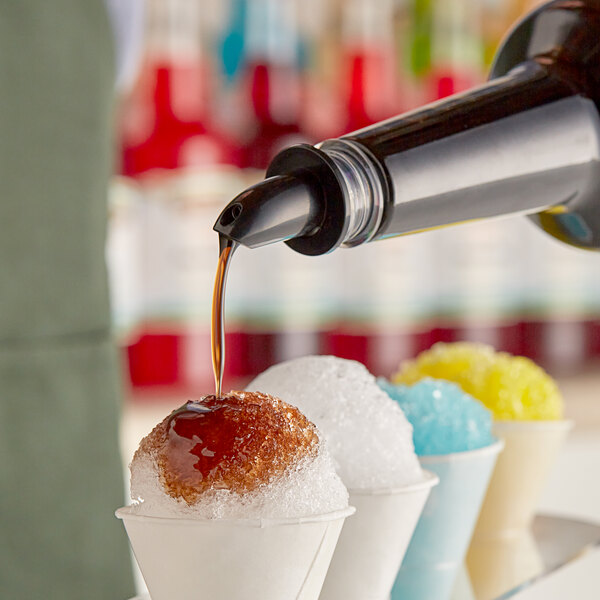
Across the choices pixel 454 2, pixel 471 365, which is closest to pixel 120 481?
pixel 471 365

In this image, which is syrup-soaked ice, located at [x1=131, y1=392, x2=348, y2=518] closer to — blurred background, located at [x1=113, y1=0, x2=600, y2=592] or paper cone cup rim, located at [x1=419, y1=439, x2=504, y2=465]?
paper cone cup rim, located at [x1=419, y1=439, x2=504, y2=465]

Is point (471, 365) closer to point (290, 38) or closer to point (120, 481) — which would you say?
point (120, 481)

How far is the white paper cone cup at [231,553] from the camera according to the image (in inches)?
6.4

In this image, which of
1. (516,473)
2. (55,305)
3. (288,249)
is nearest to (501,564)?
(516,473)

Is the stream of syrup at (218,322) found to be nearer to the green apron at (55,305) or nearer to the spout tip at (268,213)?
the spout tip at (268,213)

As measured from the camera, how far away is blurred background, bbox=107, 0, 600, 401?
849 mm

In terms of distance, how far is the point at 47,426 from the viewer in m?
0.48

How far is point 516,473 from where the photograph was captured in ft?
0.94

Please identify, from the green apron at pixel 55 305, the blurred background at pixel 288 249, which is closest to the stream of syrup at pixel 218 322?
the green apron at pixel 55 305

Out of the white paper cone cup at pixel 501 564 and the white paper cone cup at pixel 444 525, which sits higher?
the white paper cone cup at pixel 444 525

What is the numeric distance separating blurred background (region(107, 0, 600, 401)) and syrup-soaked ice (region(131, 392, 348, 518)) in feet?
2.07

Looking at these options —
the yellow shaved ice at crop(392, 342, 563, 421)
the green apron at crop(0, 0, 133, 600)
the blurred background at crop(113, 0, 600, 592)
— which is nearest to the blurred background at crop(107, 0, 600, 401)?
the blurred background at crop(113, 0, 600, 592)

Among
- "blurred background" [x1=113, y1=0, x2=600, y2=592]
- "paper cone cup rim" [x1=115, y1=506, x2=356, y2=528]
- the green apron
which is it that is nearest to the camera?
"paper cone cup rim" [x1=115, y1=506, x2=356, y2=528]

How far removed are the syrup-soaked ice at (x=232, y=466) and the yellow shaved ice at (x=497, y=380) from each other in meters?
0.11
